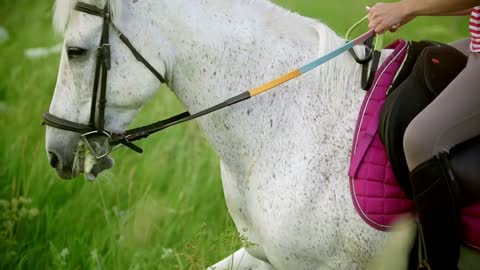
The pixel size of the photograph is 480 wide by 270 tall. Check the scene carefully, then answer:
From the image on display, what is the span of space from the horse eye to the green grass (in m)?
0.49

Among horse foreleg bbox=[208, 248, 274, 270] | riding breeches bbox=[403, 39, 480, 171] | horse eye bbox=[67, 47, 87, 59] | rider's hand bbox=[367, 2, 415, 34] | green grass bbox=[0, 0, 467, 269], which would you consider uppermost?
rider's hand bbox=[367, 2, 415, 34]

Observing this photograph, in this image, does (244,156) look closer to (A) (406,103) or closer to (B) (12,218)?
(A) (406,103)

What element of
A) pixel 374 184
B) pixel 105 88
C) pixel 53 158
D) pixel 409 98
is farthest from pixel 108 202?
pixel 409 98

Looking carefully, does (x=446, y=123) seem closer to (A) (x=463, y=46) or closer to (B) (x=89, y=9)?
(A) (x=463, y=46)

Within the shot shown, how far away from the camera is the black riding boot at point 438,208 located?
264 cm

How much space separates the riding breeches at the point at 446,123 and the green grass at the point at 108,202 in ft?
2.90

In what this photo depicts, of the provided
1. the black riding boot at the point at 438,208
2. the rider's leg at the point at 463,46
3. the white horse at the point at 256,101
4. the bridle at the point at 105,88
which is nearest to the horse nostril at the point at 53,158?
the white horse at the point at 256,101

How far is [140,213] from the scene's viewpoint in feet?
14.9

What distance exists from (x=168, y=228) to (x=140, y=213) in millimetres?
201

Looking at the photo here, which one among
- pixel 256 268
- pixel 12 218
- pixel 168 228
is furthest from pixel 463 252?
pixel 12 218

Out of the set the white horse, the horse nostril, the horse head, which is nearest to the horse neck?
the white horse

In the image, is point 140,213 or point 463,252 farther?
point 140,213

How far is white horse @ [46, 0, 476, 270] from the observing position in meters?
2.86

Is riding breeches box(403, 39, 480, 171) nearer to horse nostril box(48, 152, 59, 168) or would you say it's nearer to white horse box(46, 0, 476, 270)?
white horse box(46, 0, 476, 270)
